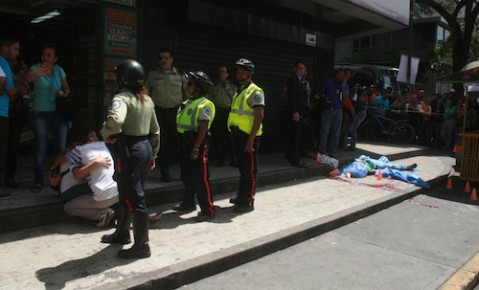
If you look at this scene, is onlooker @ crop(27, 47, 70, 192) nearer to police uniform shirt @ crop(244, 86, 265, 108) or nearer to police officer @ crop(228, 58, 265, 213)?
police officer @ crop(228, 58, 265, 213)

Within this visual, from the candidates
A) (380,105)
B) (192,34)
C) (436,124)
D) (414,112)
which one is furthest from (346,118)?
(436,124)

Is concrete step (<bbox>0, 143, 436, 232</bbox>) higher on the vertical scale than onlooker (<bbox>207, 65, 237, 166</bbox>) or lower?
lower

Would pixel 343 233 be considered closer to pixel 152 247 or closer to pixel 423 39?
pixel 152 247

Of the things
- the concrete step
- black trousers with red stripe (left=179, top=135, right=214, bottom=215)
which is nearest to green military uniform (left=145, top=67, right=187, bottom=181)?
the concrete step

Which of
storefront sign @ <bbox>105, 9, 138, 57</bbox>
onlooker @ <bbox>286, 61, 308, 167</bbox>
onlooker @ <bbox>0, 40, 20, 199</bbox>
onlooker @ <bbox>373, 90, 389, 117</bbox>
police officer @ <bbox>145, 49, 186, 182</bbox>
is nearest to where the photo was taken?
onlooker @ <bbox>0, 40, 20, 199</bbox>

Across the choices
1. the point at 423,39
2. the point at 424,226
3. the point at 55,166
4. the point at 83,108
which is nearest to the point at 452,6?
the point at 423,39

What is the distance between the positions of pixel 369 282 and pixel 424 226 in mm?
2406

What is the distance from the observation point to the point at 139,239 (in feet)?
13.0

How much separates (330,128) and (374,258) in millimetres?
4556

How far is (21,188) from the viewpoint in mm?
5262

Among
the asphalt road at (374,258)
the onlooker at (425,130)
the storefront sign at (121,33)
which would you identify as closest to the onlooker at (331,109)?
the asphalt road at (374,258)

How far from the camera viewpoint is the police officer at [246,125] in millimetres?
5438

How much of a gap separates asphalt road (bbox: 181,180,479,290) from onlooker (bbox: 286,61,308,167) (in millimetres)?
2031

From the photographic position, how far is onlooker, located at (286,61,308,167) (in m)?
7.99
